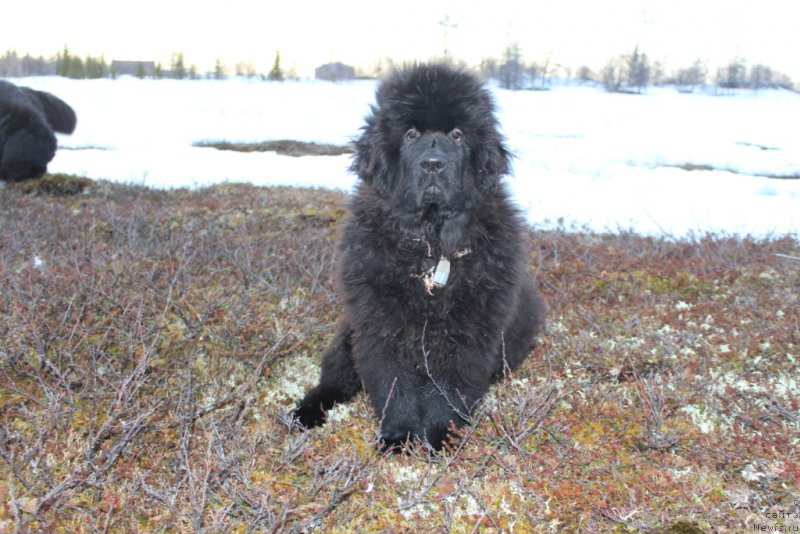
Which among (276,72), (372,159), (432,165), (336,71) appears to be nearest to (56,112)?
(372,159)

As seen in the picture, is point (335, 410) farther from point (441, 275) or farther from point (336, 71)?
point (336, 71)

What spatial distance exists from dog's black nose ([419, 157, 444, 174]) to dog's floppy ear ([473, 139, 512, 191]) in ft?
1.16

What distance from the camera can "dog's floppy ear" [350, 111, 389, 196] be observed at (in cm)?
393

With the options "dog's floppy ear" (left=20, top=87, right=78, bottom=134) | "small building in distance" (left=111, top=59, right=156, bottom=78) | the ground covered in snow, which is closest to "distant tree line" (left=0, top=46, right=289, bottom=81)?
"small building in distance" (left=111, top=59, right=156, bottom=78)

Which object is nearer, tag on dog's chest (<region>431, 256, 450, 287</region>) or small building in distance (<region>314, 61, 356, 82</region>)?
tag on dog's chest (<region>431, 256, 450, 287</region>)

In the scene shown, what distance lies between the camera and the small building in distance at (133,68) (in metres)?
36.5

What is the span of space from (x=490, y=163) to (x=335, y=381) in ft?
5.36

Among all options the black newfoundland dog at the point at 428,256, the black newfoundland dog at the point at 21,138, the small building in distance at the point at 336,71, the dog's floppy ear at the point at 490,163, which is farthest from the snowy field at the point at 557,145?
the black newfoundland dog at the point at 21,138

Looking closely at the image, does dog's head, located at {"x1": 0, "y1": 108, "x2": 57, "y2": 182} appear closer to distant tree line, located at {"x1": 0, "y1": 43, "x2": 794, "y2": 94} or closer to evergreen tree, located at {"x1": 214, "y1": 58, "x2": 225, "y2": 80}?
distant tree line, located at {"x1": 0, "y1": 43, "x2": 794, "y2": 94}

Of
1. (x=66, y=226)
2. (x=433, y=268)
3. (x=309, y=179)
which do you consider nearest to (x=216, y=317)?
(x=433, y=268)

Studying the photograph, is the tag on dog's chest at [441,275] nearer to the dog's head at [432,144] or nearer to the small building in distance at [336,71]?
the dog's head at [432,144]

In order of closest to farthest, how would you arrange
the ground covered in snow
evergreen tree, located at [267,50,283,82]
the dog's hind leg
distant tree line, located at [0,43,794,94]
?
the ground covered in snow → the dog's hind leg → distant tree line, located at [0,43,794,94] → evergreen tree, located at [267,50,283,82]

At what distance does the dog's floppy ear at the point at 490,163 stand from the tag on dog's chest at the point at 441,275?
0.56m

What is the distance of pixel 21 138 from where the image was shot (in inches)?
392
